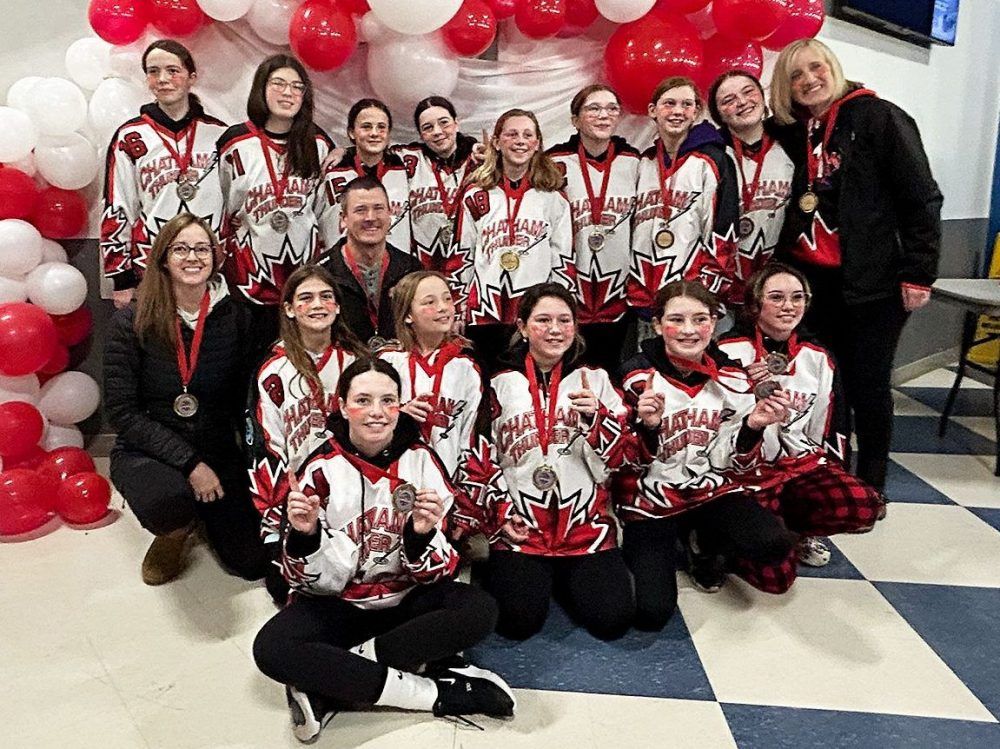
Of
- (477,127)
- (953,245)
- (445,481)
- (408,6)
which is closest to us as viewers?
(445,481)

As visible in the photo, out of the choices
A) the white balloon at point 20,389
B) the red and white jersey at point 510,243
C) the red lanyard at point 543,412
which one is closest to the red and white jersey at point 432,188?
the red and white jersey at point 510,243

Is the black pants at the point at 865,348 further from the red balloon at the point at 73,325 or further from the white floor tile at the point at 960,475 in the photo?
the red balloon at the point at 73,325

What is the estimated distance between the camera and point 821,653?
2.16m

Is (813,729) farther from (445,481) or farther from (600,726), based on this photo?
(445,481)

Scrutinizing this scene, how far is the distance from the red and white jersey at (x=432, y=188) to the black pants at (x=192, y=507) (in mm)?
1081

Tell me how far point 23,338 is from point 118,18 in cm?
116

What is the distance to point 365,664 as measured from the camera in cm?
185

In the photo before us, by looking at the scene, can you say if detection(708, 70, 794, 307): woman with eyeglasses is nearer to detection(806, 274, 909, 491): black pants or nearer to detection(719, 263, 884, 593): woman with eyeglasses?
detection(806, 274, 909, 491): black pants

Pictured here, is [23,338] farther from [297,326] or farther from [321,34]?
[321,34]

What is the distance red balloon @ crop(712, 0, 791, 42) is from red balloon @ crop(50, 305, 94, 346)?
2672 millimetres

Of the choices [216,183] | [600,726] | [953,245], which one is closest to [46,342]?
[216,183]

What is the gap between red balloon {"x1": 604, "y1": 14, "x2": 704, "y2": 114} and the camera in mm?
3020

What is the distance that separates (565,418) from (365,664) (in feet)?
2.85

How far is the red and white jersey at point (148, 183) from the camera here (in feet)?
9.27
